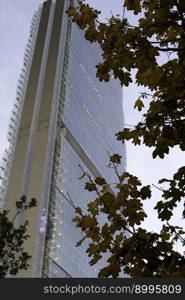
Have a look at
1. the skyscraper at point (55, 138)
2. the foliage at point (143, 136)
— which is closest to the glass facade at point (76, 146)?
the skyscraper at point (55, 138)

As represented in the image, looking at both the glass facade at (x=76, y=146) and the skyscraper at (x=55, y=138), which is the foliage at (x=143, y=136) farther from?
the skyscraper at (x=55, y=138)

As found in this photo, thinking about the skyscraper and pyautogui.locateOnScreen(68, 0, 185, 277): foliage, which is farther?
the skyscraper

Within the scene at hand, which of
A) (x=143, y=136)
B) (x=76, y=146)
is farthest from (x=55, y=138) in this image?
(x=143, y=136)

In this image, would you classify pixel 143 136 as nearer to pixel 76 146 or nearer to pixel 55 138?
pixel 55 138

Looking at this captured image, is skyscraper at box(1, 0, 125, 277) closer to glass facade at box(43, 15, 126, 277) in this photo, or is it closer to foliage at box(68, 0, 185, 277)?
glass facade at box(43, 15, 126, 277)

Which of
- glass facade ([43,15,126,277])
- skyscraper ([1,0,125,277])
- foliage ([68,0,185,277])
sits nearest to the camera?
foliage ([68,0,185,277])

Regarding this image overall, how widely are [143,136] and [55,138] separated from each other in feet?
376

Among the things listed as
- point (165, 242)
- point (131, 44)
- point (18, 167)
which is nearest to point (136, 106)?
point (131, 44)

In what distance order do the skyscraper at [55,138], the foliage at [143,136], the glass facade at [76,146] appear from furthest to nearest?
the glass facade at [76,146]
the skyscraper at [55,138]
the foliage at [143,136]

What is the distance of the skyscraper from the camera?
10368cm

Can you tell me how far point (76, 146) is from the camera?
130875 mm

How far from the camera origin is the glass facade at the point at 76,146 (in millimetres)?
104438

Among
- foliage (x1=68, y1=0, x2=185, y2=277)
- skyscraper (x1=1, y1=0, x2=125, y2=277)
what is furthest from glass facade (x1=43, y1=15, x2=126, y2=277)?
foliage (x1=68, y1=0, x2=185, y2=277)

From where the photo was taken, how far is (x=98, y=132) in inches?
5940
